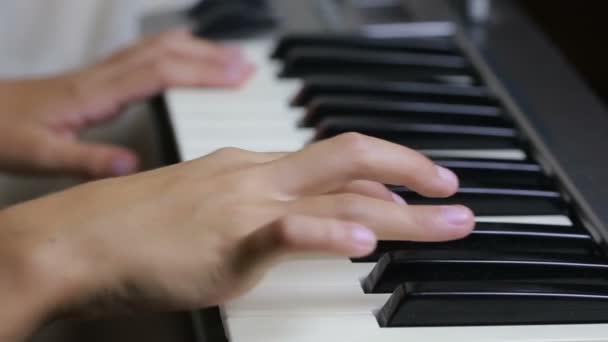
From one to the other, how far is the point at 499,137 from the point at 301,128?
196mm

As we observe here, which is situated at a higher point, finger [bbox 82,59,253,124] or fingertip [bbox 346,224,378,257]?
→ finger [bbox 82,59,253,124]

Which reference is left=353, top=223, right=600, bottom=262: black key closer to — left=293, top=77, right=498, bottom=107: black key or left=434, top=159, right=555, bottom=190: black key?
left=434, top=159, right=555, bottom=190: black key

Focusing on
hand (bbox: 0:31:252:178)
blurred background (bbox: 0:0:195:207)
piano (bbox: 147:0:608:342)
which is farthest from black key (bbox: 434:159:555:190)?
blurred background (bbox: 0:0:195:207)

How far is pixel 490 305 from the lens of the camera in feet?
2.20

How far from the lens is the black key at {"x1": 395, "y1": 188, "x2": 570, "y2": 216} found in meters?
0.80

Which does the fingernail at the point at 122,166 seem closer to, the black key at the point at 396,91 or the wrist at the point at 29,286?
the black key at the point at 396,91

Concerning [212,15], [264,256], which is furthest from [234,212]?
[212,15]

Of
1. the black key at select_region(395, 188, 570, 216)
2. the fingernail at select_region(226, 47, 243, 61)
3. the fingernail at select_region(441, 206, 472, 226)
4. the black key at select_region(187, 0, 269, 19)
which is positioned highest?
the black key at select_region(187, 0, 269, 19)

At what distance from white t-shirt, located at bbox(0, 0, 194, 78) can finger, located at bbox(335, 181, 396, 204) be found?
34.6 inches

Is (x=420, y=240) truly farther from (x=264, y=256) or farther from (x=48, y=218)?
(x=48, y=218)

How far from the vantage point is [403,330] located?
652 millimetres

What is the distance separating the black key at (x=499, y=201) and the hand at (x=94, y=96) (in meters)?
0.35

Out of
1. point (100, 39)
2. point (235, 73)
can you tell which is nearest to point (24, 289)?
point (235, 73)

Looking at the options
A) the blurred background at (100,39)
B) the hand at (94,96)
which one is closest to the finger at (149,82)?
the hand at (94,96)
